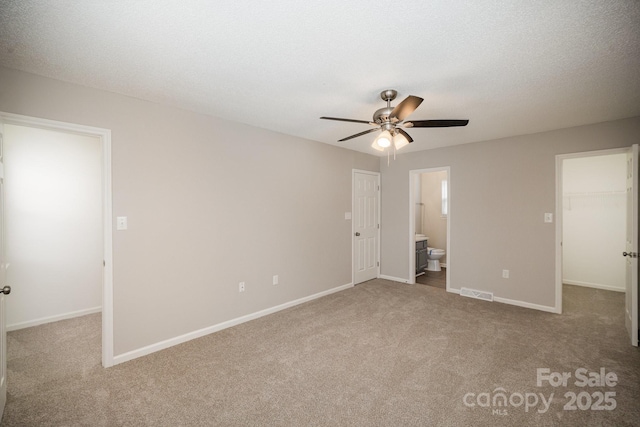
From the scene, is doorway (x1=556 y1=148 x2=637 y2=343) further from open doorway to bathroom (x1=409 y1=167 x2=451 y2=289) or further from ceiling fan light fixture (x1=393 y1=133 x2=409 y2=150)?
ceiling fan light fixture (x1=393 y1=133 x2=409 y2=150)

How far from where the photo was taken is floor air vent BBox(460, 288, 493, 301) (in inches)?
172

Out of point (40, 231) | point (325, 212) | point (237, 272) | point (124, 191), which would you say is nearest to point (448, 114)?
point (325, 212)

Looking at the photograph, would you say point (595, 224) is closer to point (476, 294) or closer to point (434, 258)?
point (476, 294)

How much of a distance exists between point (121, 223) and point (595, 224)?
692 centimetres

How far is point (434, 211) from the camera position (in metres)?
6.89

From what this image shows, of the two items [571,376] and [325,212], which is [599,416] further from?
[325,212]

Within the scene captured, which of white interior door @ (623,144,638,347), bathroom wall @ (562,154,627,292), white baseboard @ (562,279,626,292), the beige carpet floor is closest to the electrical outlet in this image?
the beige carpet floor

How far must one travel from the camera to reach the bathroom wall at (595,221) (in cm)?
465

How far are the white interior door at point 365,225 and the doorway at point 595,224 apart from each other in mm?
2962

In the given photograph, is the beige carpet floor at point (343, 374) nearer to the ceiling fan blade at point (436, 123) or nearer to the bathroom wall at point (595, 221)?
the bathroom wall at point (595, 221)

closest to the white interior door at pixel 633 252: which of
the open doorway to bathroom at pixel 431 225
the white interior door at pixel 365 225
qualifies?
the open doorway to bathroom at pixel 431 225

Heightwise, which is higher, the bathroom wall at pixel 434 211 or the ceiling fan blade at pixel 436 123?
the ceiling fan blade at pixel 436 123

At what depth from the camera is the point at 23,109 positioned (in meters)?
2.20

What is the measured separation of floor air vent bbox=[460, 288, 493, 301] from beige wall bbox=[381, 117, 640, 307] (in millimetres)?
81
